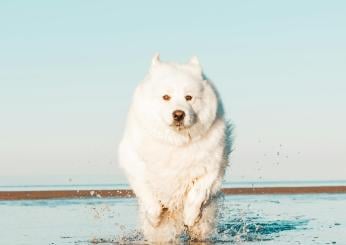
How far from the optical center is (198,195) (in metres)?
9.03

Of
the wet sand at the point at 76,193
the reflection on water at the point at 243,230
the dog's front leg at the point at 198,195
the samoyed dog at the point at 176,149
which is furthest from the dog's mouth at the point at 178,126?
the wet sand at the point at 76,193

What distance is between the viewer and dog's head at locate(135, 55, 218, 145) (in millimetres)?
8477

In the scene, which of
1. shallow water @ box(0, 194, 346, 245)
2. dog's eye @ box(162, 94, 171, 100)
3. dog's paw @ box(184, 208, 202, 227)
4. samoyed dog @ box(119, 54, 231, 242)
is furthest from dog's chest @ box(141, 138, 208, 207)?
shallow water @ box(0, 194, 346, 245)

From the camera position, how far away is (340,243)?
32.1 feet

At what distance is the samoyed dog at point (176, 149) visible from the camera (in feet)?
28.2

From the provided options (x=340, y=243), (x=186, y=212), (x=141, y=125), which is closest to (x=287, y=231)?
(x=340, y=243)

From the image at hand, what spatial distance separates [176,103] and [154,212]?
1576 millimetres

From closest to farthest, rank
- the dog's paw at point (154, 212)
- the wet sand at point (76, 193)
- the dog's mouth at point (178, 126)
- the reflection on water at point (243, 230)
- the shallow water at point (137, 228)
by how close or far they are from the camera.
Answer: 1. the dog's mouth at point (178, 126)
2. the dog's paw at point (154, 212)
3. the reflection on water at point (243, 230)
4. the shallow water at point (137, 228)
5. the wet sand at point (76, 193)

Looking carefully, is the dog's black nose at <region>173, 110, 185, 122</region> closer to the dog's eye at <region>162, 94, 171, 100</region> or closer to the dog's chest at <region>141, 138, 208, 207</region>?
the dog's eye at <region>162, 94, 171, 100</region>

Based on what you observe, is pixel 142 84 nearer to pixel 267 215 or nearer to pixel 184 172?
pixel 184 172

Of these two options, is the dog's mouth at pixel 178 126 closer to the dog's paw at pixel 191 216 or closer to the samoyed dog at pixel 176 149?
the samoyed dog at pixel 176 149

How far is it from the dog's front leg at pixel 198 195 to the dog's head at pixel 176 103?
1.86ft

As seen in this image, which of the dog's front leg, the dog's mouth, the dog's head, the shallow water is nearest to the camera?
the dog's mouth

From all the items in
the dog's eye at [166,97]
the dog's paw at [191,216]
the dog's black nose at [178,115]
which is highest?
the dog's eye at [166,97]
